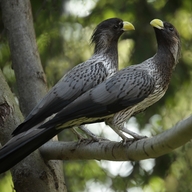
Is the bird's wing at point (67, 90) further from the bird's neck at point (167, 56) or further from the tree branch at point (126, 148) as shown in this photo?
the bird's neck at point (167, 56)

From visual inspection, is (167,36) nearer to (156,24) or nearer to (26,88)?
(156,24)

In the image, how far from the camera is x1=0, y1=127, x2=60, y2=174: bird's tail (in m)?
4.84

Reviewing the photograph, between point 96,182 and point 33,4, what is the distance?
6.80 ft

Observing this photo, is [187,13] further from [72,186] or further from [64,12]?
[72,186]

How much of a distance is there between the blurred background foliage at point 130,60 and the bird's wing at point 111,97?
1.16m

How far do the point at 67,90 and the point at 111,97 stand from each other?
403 millimetres

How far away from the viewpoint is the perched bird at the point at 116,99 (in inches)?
193

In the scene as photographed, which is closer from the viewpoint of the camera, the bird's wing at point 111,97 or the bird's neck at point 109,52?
the bird's wing at point 111,97

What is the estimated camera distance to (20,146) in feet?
15.9

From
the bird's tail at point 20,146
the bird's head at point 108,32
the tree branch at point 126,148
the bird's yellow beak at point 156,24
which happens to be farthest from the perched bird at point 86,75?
the tree branch at point 126,148

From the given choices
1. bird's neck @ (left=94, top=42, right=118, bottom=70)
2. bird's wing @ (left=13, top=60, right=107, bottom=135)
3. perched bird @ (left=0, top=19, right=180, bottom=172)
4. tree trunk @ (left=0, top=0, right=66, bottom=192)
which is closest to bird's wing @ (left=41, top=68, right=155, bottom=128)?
perched bird @ (left=0, top=19, right=180, bottom=172)

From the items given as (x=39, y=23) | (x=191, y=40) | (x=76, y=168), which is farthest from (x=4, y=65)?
(x=191, y=40)

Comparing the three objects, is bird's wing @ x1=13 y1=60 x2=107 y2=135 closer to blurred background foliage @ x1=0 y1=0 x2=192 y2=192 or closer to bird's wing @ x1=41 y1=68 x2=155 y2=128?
bird's wing @ x1=41 y1=68 x2=155 y2=128

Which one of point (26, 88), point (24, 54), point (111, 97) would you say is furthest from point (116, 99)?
point (24, 54)
